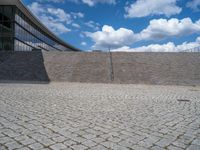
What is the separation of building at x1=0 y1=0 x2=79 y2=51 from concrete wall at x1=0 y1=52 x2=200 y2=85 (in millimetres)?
5956

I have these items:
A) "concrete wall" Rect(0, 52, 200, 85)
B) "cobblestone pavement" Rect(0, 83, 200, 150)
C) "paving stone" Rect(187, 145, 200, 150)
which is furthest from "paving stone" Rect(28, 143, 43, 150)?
"concrete wall" Rect(0, 52, 200, 85)

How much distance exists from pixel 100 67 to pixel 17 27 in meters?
18.4

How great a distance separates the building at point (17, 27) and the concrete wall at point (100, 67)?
5.96 metres

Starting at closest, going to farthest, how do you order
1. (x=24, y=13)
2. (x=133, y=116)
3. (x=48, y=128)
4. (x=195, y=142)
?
(x=195, y=142)
(x=48, y=128)
(x=133, y=116)
(x=24, y=13)

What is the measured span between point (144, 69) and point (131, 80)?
9.55 ft

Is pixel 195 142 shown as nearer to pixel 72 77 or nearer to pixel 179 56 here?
pixel 72 77

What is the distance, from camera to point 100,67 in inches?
927

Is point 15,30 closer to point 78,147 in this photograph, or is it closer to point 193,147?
point 78,147

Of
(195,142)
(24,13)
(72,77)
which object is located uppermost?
(24,13)

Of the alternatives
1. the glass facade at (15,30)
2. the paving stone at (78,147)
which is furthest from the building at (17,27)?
the paving stone at (78,147)

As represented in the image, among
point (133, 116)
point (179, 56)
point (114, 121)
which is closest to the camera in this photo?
point (114, 121)

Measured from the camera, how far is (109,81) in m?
20.9

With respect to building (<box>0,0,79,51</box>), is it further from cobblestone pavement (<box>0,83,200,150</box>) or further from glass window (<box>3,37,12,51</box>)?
cobblestone pavement (<box>0,83,200,150</box>)

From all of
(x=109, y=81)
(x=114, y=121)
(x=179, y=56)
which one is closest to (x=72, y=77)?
(x=109, y=81)
